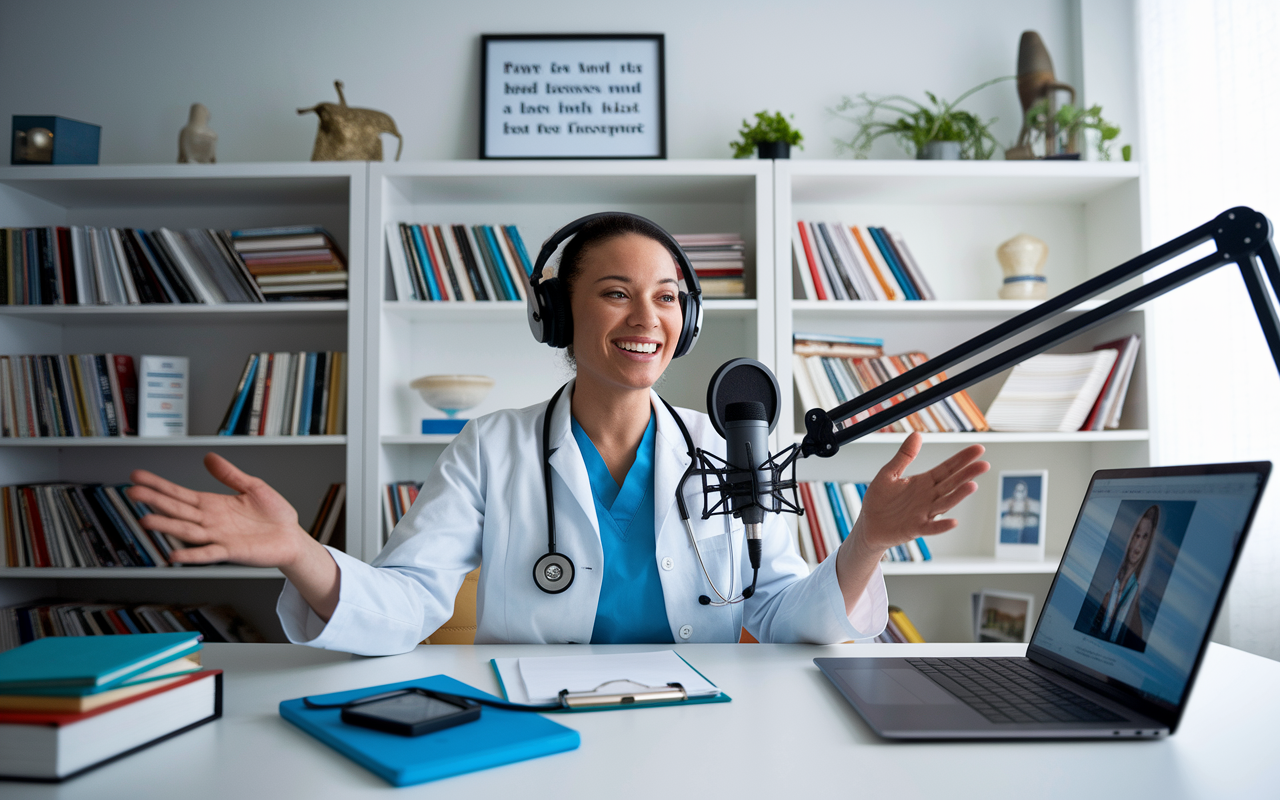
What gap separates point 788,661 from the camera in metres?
1.05

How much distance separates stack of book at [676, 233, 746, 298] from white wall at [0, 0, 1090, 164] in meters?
0.47

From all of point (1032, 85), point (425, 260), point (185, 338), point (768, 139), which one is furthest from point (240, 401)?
point (1032, 85)

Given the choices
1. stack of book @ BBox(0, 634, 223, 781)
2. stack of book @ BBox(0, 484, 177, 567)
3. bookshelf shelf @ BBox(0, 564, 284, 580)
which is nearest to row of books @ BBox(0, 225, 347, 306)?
stack of book @ BBox(0, 484, 177, 567)

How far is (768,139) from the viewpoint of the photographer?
98.2 inches

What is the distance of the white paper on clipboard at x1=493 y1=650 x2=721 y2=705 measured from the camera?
2.85 feet

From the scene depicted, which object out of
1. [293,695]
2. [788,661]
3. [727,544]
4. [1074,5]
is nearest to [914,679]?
[788,661]

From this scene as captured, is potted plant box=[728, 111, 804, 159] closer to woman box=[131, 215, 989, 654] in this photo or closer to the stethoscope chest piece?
woman box=[131, 215, 989, 654]

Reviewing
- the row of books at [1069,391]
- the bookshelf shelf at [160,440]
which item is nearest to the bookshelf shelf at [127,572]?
the bookshelf shelf at [160,440]

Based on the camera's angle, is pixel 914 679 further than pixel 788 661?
No

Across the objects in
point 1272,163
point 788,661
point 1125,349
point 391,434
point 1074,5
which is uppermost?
point 1074,5

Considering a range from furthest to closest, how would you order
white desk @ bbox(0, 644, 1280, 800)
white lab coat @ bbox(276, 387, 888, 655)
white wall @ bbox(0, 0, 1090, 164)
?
1. white wall @ bbox(0, 0, 1090, 164)
2. white lab coat @ bbox(276, 387, 888, 655)
3. white desk @ bbox(0, 644, 1280, 800)

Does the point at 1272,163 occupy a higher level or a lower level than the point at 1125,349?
higher

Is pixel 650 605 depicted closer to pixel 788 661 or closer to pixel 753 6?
pixel 788 661

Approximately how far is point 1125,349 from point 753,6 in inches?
67.3
